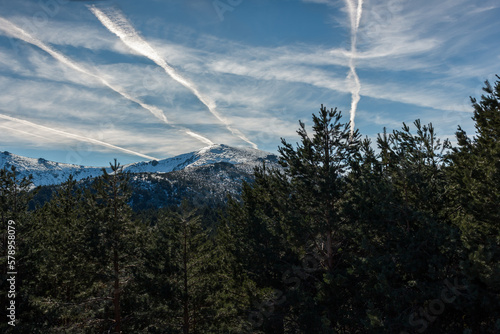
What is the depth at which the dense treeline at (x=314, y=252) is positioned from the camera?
424 inches

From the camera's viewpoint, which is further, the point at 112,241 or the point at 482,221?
the point at 112,241

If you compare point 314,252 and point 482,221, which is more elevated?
point 482,221

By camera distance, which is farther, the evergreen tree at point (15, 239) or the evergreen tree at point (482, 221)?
the evergreen tree at point (15, 239)

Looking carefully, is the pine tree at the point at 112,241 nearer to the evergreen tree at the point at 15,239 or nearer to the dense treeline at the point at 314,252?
the dense treeline at the point at 314,252

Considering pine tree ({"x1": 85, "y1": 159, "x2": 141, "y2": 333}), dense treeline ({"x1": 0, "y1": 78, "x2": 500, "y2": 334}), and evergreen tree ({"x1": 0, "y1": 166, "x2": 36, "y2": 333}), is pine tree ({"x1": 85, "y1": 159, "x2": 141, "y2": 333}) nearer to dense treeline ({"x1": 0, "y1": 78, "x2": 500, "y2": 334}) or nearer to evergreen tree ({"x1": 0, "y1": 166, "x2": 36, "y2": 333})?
dense treeline ({"x1": 0, "y1": 78, "x2": 500, "y2": 334})

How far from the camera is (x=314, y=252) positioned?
15.8 metres

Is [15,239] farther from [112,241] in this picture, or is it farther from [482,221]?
[482,221]

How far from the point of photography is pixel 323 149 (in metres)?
14.8

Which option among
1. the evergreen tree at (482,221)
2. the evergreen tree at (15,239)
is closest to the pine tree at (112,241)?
the evergreen tree at (15,239)

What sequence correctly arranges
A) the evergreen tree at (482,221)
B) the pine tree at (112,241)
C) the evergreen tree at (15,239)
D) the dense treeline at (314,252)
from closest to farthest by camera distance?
the evergreen tree at (482,221) < the dense treeline at (314,252) < the evergreen tree at (15,239) < the pine tree at (112,241)

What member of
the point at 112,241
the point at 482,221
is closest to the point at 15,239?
the point at 112,241

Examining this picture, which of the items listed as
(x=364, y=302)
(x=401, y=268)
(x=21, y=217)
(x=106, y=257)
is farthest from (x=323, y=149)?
(x=21, y=217)

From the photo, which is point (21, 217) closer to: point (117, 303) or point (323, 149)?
point (117, 303)

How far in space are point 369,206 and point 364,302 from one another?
438 cm
